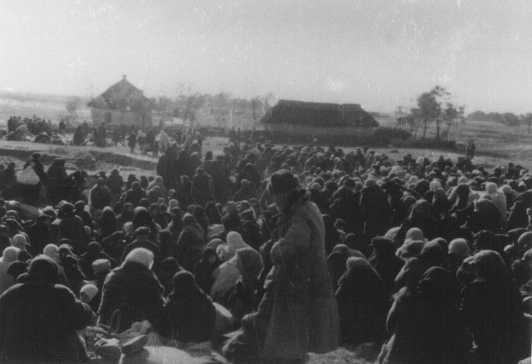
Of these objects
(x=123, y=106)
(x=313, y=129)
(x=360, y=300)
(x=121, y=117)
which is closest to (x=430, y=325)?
(x=360, y=300)

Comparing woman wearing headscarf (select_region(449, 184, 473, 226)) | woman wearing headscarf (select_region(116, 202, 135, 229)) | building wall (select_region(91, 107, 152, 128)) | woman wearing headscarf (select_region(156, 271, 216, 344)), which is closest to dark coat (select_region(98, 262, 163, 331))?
woman wearing headscarf (select_region(156, 271, 216, 344))

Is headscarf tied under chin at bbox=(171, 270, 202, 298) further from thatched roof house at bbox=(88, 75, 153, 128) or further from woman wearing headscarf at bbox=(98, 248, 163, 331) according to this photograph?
thatched roof house at bbox=(88, 75, 153, 128)

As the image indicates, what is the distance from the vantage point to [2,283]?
20.1 ft

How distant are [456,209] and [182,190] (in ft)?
20.9

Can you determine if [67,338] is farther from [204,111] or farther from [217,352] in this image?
[204,111]

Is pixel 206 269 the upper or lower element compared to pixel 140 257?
lower

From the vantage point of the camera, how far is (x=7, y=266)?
6234 millimetres

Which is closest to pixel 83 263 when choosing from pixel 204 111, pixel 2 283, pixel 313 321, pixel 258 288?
pixel 2 283

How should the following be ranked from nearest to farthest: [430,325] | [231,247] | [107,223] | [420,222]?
[430,325] < [231,247] < [420,222] < [107,223]

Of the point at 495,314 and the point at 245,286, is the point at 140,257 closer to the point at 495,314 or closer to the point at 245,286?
the point at 245,286

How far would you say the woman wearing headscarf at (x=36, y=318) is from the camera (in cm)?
422

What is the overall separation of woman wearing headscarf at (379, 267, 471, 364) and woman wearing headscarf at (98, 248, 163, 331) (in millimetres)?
2124

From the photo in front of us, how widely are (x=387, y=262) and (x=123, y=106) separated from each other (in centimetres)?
4252

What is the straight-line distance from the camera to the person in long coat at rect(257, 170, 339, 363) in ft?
13.4
